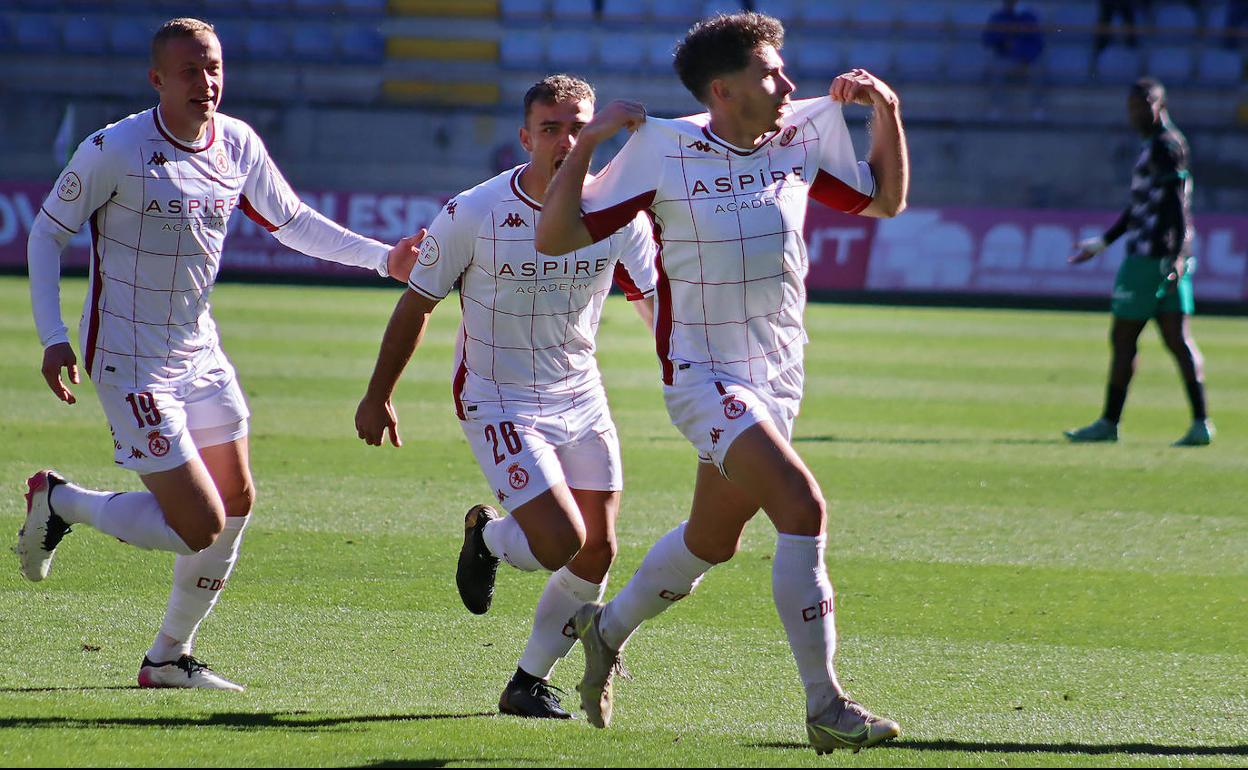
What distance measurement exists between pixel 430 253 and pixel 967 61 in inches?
966

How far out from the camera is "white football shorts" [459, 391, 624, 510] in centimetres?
465

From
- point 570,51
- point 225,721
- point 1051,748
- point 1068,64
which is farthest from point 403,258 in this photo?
point 1068,64

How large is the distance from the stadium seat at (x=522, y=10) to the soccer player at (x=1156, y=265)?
65.0 feet

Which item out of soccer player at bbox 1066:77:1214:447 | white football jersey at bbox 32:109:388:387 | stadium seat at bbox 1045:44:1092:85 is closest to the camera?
white football jersey at bbox 32:109:388:387

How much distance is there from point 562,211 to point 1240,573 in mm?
4063

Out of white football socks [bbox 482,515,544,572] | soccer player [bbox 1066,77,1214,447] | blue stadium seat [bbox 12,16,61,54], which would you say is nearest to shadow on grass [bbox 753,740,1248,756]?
white football socks [bbox 482,515,544,572]

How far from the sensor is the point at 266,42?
28453mm

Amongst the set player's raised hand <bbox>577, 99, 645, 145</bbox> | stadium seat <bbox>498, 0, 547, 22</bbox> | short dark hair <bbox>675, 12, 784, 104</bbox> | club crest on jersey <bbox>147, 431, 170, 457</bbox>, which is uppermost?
stadium seat <bbox>498, 0, 547, 22</bbox>

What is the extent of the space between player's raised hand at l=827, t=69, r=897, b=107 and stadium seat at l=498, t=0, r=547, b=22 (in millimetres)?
25180

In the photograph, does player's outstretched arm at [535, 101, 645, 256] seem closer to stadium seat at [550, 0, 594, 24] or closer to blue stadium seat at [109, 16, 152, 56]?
stadium seat at [550, 0, 594, 24]

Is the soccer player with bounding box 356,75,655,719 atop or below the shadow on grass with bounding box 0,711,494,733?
atop

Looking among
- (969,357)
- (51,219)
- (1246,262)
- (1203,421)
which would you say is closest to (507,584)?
(51,219)

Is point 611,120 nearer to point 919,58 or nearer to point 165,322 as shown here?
point 165,322

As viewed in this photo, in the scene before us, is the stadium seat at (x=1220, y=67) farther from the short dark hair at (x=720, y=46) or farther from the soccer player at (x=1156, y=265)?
the short dark hair at (x=720, y=46)
